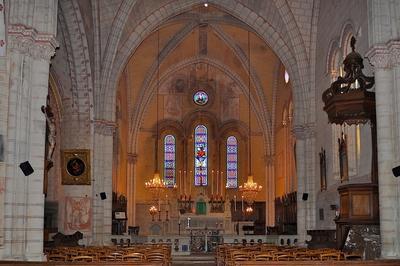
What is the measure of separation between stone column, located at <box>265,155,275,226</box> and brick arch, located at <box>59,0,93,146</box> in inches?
699

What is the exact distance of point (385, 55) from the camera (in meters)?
17.0

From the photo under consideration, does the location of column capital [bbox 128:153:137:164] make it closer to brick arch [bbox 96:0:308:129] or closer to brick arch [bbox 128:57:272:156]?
brick arch [bbox 128:57:272:156]

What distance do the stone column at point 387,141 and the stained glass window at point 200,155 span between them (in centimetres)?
2618

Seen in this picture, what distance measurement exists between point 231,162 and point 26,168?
93.2 ft

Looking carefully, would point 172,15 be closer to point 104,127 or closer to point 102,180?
point 104,127

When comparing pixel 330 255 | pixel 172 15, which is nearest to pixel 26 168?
pixel 330 255

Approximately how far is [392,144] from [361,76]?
2.57 meters

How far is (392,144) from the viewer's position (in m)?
16.8

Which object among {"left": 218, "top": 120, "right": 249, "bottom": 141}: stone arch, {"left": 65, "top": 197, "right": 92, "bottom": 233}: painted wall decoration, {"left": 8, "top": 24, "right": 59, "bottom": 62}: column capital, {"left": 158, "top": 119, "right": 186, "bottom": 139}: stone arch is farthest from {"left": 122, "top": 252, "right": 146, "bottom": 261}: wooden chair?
{"left": 218, "top": 120, "right": 249, "bottom": 141}: stone arch

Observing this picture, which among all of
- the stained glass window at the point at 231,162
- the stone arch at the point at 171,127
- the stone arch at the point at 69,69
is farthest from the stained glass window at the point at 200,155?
the stone arch at the point at 69,69

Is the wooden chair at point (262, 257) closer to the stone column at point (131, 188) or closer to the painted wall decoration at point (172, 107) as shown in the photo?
the stone column at point (131, 188)

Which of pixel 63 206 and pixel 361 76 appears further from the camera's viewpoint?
pixel 63 206

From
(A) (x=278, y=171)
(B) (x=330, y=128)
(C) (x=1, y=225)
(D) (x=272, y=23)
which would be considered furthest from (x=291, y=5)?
(C) (x=1, y=225)

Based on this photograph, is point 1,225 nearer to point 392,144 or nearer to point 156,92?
point 392,144
